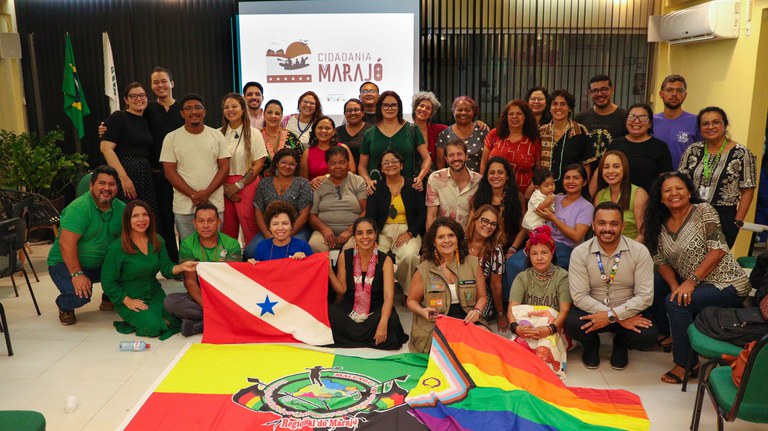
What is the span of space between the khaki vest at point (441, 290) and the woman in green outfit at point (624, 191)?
1.08m

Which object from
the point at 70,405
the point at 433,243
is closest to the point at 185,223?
the point at 70,405

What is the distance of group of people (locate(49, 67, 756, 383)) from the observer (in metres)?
3.95

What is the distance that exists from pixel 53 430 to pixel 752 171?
4.50m

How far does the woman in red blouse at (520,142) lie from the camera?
→ 16.1ft

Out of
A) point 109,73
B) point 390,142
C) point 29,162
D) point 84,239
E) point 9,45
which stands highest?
point 9,45

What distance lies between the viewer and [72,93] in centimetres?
775

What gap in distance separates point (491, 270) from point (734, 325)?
161 cm

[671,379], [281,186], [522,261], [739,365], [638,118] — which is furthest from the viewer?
[281,186]

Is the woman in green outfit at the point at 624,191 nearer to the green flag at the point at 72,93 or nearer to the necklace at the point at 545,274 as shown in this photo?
the necklace at the point at 545,274

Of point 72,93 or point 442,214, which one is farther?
point 72,93

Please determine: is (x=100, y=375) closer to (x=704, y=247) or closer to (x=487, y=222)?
(x=487, y=222)

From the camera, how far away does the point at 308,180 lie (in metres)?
5.19

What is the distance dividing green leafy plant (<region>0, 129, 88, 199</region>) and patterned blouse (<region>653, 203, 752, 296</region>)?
227 inches

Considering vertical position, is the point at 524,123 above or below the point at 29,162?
above
